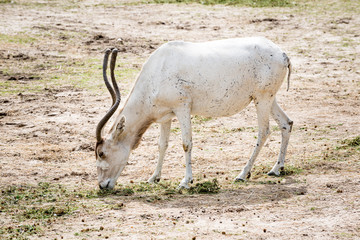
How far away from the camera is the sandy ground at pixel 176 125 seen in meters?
7.48

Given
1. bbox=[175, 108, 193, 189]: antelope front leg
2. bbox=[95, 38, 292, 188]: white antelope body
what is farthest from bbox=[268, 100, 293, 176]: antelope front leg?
bbox=[175, 108, 193, 189]: antelope front leg

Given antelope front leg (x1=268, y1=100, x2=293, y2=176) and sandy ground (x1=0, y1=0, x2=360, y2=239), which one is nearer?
sandy ground (x1=0, y1=0, x2=360, y2=239)

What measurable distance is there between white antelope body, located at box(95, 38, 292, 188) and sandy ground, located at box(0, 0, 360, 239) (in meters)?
0.71

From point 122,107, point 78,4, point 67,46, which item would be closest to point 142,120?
point 122,107

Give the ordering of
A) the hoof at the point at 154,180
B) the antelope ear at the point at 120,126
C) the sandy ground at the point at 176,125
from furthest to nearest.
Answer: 1. the hoof at the point at 154,180
2. the antelope ear at the point at 120,126
3. the sandy ground at the point at 176,125

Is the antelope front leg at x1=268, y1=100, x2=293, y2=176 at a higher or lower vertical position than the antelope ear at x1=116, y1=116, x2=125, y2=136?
lower

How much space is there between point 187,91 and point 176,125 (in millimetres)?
3413

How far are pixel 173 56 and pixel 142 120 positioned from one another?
114 centimetres

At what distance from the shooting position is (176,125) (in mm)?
12367

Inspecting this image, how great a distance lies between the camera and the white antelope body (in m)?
8.97

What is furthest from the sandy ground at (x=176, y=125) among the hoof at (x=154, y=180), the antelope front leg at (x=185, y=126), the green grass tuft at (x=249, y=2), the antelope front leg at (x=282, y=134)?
the green grass tuft at (x=249, y=2)

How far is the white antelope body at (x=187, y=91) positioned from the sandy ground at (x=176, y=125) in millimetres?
707

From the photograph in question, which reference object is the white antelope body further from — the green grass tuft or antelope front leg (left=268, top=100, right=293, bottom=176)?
the green grass tuft

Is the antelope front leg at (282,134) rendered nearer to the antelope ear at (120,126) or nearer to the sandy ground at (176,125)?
the sandy ground at (176,125)
